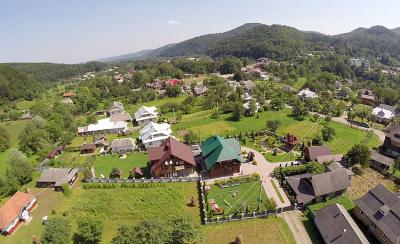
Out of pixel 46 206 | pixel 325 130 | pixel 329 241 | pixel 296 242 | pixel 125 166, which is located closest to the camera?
pixel 329 241

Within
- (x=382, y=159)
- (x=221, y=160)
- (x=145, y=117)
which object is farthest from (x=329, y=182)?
(x=145, y=117)

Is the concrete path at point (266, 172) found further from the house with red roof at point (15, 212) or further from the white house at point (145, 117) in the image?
the house with red roof at point (15, 212)

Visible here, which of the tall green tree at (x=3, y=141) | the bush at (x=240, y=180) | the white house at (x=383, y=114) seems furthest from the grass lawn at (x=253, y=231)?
the tall green tree at (x=3, y=141)

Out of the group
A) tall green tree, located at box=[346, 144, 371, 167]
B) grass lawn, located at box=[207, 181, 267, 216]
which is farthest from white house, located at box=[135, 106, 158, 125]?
tall green tree, located at box=[346, 144, 371, 167]

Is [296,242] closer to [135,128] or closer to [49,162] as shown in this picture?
[49,162]

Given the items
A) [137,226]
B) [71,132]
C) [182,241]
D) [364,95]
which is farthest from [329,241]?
[364,95]

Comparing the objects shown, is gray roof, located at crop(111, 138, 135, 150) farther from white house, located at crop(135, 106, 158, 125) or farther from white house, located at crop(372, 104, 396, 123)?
white house, located at crop(372, 104, 396, 123)
